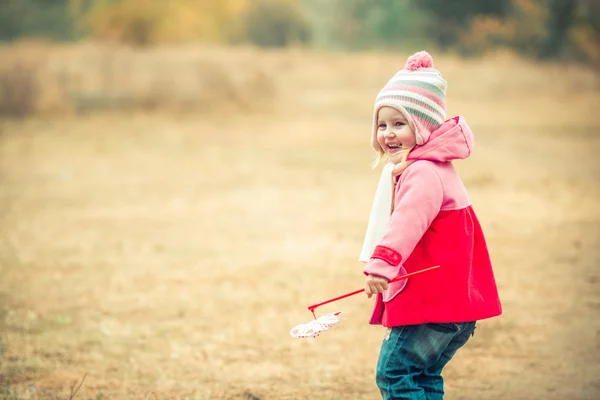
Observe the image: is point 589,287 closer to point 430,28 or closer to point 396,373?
point 396,373

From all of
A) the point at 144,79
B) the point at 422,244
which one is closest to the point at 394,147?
the point at 422,244

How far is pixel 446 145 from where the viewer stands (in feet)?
8.35

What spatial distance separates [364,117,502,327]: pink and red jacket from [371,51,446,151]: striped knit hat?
4 cm

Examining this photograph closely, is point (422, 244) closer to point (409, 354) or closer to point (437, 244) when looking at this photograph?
point (437, 244)

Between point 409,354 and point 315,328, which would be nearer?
point 409,354

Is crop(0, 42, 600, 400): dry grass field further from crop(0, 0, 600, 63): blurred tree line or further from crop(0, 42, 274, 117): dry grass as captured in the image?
crop(0, 0, 600, 63): blurred tree line

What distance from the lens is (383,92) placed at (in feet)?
8.58

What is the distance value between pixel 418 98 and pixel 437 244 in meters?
0.47

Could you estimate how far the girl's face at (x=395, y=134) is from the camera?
2.59 metres

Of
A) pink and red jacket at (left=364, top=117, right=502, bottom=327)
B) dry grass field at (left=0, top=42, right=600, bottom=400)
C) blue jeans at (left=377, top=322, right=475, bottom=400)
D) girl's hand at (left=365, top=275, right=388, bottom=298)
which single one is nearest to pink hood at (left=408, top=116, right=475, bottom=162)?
pink and red jacket at (left=364, top=117, right=502, bottom=327)

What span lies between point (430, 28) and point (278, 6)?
5.40 metres

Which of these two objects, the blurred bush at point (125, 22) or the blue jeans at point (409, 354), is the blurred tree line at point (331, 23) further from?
the blue jeans at point (409, 354)

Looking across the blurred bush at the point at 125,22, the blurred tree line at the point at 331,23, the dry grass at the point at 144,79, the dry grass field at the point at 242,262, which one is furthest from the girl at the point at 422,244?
the blurred bush at the point at 125,22

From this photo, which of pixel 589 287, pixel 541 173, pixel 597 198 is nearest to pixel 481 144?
pixel 541 173
